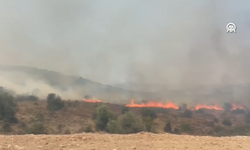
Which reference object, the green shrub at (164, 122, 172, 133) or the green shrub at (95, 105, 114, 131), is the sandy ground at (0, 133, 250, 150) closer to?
the green shrub at (95, 105, 114, 131)

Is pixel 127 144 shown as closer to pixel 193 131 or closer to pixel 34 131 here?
pixel 34 131

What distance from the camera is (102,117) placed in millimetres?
29219

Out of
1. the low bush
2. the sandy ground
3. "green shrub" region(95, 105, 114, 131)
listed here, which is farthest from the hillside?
the sandy ground

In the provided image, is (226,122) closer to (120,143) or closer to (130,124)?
(130,124)

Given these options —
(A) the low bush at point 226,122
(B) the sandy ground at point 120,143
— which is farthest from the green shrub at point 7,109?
(A) the low bush at point 226,122

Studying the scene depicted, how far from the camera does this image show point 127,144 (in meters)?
10.7

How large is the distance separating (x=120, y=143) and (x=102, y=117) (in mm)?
18571

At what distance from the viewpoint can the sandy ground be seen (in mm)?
10258

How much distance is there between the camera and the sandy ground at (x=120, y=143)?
33.7 feet

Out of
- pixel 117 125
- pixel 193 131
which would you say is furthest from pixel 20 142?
pixel 193 131

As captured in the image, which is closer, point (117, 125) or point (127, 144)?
point (127, 144)

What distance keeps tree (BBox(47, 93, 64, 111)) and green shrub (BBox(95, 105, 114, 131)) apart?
7543 millimetres

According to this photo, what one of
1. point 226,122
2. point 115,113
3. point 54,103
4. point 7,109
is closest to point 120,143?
point 115,113

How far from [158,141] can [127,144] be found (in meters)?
1.50
